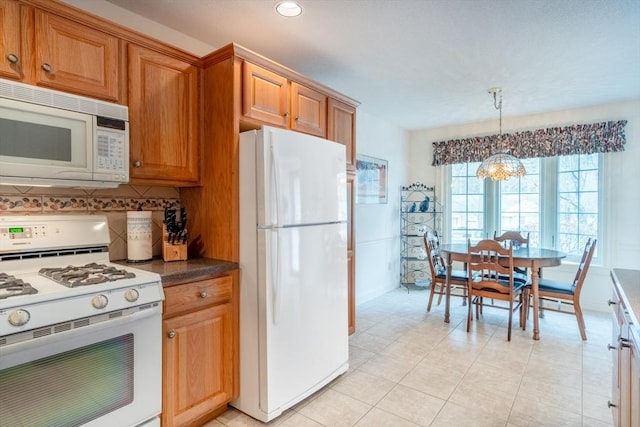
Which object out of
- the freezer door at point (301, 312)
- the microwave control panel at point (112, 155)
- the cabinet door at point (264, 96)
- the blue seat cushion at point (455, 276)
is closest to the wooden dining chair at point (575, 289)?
the blue seat cushion at point (455, 276)

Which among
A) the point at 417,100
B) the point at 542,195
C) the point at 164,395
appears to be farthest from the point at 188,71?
the point at 542,195

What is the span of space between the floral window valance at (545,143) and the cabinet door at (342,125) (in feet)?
7.90

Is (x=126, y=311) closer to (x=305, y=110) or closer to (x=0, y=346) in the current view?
(x=0, y=346)

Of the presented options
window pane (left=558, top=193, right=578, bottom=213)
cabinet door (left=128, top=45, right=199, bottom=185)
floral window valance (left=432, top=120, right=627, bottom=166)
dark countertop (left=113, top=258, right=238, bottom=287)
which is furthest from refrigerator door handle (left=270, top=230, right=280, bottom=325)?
window pane (left=558, top=193, right=578, bottom=213)

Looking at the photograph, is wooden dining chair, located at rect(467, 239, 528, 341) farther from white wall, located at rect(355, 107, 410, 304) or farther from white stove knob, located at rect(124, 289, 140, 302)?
white stove knob, located at rect(124, 289, 140, 302)

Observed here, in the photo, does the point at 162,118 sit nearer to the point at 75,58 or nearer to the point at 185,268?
the point at 75,58

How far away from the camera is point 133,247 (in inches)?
79.2

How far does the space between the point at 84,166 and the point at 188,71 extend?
2.80 feet

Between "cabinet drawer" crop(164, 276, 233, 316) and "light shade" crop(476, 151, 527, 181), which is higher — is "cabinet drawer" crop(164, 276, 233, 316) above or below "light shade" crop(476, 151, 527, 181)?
below

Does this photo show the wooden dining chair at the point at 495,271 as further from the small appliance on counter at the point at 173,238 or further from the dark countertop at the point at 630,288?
the small appliance on counter at the point at 173,238

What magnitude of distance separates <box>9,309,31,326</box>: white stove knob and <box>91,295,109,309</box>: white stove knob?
20 cm

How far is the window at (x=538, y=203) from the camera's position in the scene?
13.6ft

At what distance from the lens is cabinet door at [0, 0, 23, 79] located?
147cm

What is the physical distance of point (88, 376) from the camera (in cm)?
142
